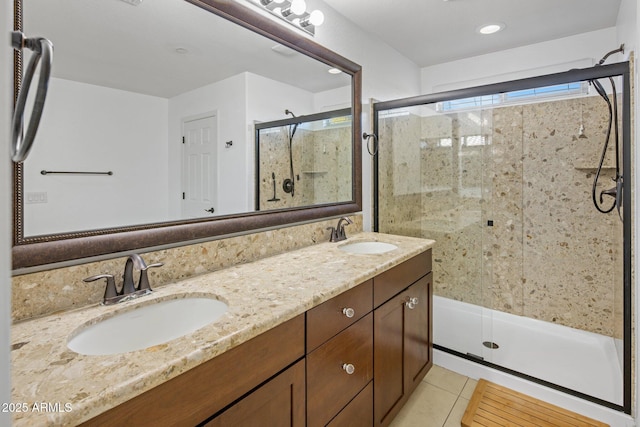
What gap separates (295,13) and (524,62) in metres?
2.23

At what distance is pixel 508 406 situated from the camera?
1864 mm

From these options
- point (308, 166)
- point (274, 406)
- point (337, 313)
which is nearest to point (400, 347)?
point (337, 313)

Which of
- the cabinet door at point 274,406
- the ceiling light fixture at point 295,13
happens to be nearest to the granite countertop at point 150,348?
the cabinet door at point 274,406

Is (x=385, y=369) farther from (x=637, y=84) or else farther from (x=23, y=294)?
(x=637, y=84)

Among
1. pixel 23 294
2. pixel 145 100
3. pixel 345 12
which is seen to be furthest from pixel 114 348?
pixel 345 12

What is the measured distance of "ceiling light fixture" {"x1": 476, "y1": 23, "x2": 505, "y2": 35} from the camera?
2.45 metres

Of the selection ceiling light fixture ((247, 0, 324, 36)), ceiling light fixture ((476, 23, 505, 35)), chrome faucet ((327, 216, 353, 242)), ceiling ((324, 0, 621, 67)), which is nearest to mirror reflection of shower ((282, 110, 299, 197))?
chrome faucet ((327, 216, 353, 242))

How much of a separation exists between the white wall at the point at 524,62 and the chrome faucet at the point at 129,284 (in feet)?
10.5

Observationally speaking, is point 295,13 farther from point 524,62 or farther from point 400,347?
point 524,62

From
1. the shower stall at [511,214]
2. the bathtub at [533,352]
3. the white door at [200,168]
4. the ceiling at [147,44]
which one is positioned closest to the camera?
the ceiling at [147,44]

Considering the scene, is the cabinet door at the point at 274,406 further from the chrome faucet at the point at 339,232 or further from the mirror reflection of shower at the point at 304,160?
the chrome faucet at the point at 339,232

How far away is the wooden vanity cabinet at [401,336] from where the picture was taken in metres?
1.49

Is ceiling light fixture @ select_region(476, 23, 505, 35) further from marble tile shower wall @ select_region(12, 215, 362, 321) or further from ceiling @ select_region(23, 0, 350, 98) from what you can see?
marble tile shower wall @ select_region(12, 215, 362, 321)

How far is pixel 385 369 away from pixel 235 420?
905 mm
